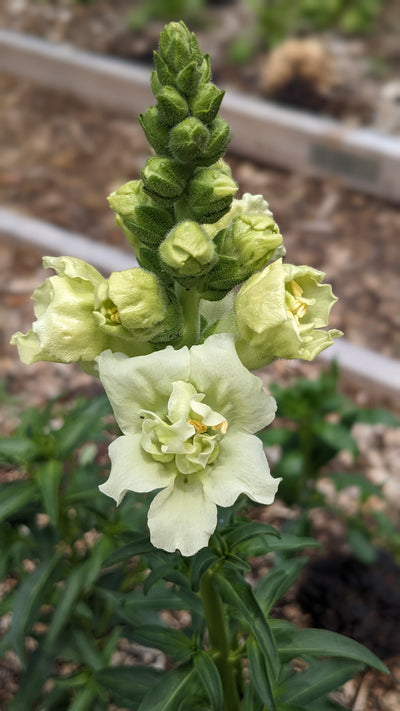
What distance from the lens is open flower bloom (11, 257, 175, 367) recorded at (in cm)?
163

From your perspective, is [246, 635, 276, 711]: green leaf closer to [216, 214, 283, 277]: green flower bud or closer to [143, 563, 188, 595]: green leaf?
[143, 563, 188, 595]: green leaf

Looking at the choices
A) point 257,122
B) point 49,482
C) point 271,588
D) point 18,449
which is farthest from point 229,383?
point 257,122

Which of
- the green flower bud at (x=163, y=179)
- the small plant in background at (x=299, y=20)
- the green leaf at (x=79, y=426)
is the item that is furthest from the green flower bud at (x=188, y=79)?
the small plant in background at (x=299, y=20)

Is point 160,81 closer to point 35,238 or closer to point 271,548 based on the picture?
point 271,548

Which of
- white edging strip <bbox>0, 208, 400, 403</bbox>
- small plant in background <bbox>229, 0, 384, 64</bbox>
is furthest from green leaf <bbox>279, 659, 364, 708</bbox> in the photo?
small plant in background <bbox>229, 0, 384, 64</bbox>

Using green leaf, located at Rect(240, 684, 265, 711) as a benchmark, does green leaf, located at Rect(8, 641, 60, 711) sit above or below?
below

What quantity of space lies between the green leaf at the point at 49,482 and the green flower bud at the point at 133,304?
0.68m

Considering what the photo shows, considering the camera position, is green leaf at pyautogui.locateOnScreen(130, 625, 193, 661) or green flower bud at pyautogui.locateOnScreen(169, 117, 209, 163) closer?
green flower bud at pyautogui.locateOnScreen(169, 117, 209, 163)

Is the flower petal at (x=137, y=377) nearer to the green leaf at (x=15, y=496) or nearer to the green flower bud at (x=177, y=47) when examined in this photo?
the green flower bud at (x=177, y=47)

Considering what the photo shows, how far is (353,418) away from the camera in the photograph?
318 cm

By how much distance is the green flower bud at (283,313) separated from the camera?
1.60 metres

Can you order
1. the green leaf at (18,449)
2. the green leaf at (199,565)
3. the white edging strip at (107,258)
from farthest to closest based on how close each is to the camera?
1. the white edging strip at (107,258)
2. the green leaf at (18,449)
3. the green leaf at (199,565)

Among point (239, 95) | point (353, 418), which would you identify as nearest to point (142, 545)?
point (353, 418)

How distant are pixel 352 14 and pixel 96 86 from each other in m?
2.07
